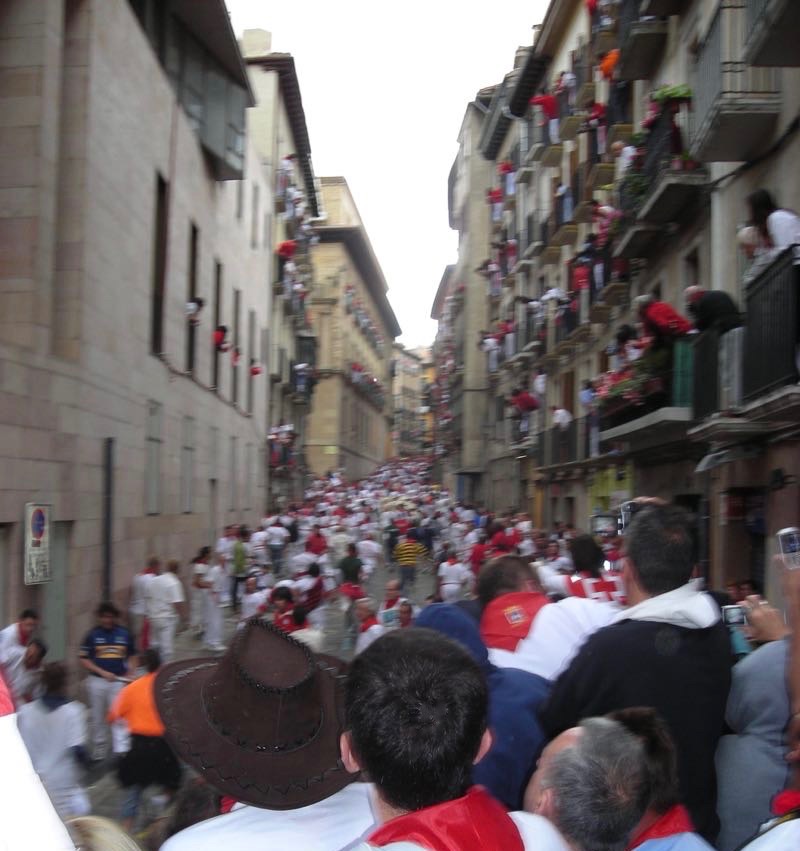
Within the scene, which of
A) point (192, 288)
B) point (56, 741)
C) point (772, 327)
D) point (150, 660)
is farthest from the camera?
point (192, 288)

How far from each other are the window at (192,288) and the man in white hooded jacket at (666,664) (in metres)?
18.4

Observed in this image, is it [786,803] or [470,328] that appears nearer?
[786,803]

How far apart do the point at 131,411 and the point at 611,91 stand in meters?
11.0

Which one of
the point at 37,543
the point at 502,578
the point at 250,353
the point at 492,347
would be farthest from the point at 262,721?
the point at 492,347

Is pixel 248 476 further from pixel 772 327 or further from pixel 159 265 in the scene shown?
pixel 772 327

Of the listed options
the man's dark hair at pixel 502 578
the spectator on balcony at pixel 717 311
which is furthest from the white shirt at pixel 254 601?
the man's dark hair at pixel 502 578

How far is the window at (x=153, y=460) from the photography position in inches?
694

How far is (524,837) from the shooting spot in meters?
2.11

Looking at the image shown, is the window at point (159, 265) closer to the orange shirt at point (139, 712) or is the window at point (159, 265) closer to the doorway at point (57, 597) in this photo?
the doorway at point (57, 597)

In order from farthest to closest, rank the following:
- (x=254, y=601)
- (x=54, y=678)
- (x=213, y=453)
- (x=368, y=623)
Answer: (x=213, y=453) → (x=254, y=601) → (x=368, y=623) → (x=54, y=678)

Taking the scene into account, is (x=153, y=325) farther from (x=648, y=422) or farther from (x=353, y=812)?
(x=353, y=812)

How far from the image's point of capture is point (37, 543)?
A: 11.6 metres

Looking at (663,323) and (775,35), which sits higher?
(775,35)

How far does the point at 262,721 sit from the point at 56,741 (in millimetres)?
4477
